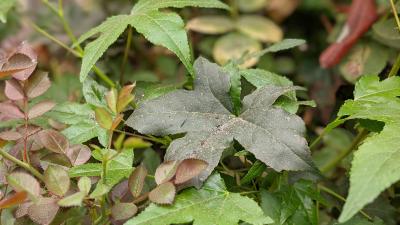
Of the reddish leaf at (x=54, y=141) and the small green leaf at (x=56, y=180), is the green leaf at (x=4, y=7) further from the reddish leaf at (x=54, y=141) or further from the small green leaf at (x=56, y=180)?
the small green leaf at (x=56, y=180)

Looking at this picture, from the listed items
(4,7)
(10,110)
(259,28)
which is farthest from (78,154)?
(259,28)

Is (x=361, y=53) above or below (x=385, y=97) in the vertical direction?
below

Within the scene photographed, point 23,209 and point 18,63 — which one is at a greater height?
point 18,63

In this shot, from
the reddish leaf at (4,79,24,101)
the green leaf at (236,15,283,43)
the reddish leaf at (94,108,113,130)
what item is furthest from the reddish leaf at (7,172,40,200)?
the green leaf at (236,15,283,43)

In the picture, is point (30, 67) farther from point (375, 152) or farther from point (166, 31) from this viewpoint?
point (375, 152)

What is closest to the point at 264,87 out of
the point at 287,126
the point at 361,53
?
the point at 287,126

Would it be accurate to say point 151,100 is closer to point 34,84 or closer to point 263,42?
point 34,84
